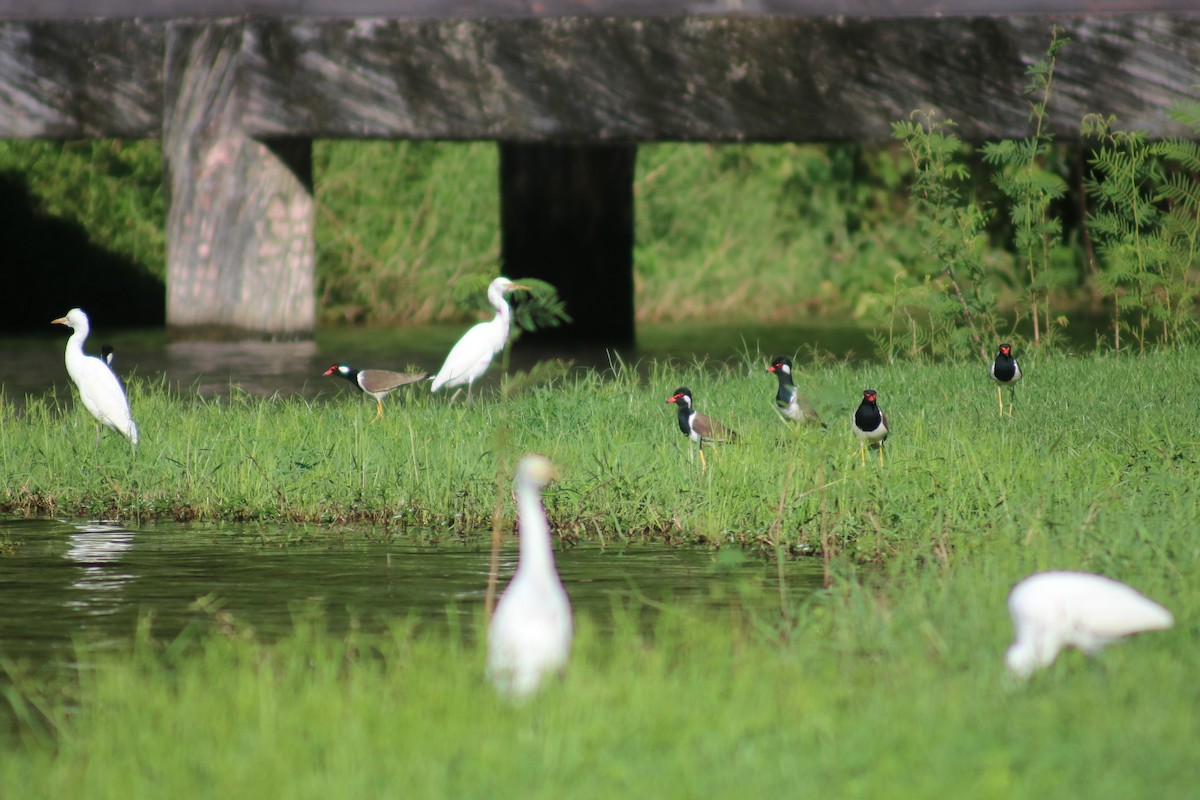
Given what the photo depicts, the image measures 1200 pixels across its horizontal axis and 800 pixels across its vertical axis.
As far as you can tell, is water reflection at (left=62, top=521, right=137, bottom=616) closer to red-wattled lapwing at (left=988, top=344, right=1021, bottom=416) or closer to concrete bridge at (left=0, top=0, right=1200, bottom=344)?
red-wattled lapwing at (left=988, top=344, right=1021, bottom=416)

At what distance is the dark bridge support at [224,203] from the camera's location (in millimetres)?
14617

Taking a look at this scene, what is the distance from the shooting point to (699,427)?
9.09 m

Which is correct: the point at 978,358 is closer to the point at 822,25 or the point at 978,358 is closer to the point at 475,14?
the point at 822,25

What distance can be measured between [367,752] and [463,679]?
1.94ft

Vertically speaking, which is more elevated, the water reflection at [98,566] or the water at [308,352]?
the water at [308,352]

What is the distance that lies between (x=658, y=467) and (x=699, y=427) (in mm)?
362

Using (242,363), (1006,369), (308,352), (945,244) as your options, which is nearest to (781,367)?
(1006,369)

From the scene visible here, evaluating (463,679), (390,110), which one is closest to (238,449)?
(463,679)

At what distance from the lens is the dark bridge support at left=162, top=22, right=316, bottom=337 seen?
575 inches

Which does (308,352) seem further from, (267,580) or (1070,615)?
(1070,615)

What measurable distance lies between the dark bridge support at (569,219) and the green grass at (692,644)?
23.7ft

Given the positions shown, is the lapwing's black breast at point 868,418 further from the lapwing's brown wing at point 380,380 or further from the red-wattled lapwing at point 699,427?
the lapwing's brown wing at point 380,380

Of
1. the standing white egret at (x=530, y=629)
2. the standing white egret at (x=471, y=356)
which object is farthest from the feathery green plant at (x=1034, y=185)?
the standing white egret at (x=530, y=629)

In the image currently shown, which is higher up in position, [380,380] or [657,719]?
[380,380]
